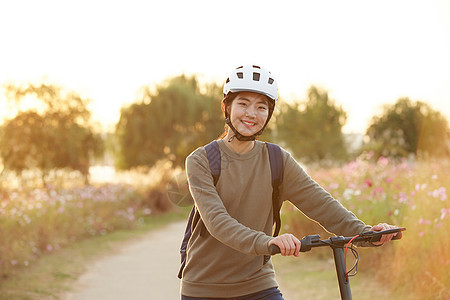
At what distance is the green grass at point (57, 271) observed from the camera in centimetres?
713

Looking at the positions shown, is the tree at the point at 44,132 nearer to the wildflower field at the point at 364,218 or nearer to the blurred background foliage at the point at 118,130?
the blurred background foliage at the point at 118,130

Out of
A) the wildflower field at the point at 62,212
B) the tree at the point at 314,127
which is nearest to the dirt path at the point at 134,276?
the wildflower field at the point at 62,212

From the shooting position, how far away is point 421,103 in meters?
54.6

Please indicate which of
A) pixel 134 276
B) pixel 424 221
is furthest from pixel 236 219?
pixel 134 276

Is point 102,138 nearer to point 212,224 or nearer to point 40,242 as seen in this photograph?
point 40,242

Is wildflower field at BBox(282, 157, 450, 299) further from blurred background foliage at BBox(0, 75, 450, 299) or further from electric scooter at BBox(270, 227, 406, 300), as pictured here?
electric scooter at BBox(270, 227, 406, 300)

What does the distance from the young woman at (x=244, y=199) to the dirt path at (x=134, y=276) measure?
14.8ft

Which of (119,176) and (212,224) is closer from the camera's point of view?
(212,224)

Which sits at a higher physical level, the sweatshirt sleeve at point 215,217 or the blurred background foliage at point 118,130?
the blurred background foliage at point 118,130

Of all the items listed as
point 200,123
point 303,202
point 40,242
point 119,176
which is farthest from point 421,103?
point 303,202

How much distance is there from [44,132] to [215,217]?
1570 cm

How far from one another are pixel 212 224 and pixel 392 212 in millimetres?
5288

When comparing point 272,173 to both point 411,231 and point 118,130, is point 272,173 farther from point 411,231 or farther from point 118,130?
point 118,130

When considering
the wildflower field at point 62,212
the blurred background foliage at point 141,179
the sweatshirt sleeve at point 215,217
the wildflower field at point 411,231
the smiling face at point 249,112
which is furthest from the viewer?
the wildflower field at point 62,212
